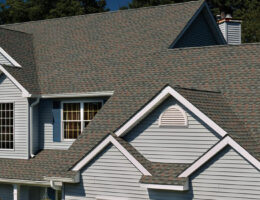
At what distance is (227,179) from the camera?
1342 cm

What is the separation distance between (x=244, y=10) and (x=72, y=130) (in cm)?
3589

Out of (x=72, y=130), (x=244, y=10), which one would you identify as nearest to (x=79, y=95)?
(x=72, y=130)

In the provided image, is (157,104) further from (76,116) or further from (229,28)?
(229,28)

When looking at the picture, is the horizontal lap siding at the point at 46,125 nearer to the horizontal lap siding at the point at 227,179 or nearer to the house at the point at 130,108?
the house at the point at 130,108

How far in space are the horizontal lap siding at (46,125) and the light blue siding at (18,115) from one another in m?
0.75

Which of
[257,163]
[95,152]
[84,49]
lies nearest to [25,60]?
[84,49]

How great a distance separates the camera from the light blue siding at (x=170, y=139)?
1455 cm

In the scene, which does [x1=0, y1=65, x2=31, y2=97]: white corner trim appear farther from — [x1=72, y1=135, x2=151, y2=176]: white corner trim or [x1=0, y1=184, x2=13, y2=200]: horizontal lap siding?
[x1=72, y1=135, x2=151, y2=176]: white corner trim

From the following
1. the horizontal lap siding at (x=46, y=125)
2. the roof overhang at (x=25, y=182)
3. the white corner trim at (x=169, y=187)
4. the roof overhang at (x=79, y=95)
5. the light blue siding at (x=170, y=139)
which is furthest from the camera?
the horizontal lap siding at (x=46, y=125)

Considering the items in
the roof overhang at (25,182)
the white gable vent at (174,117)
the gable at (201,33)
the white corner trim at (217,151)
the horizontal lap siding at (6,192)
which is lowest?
the horizontal lap siding at (6,192)

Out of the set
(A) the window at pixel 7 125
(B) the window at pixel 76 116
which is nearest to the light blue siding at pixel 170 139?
(B) the window at pixel 76 116

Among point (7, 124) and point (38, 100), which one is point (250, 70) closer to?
point (38, 100)

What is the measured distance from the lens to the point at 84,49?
23391 millimetres

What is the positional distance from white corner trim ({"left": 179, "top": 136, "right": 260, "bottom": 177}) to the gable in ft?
29.2
